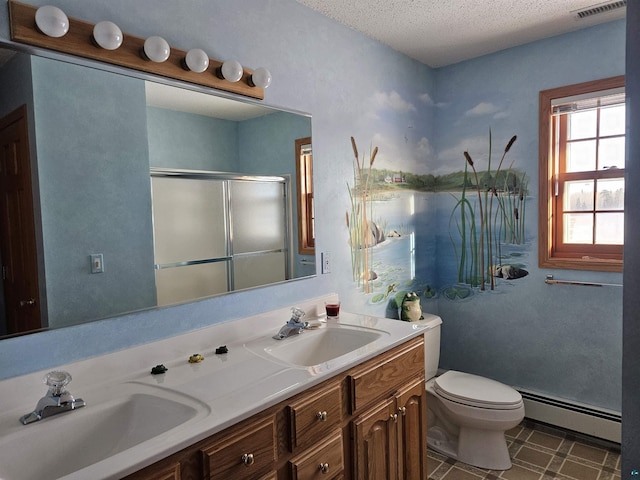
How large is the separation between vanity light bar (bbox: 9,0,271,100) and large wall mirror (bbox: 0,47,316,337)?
0.14 ft

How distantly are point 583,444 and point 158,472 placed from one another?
259cm

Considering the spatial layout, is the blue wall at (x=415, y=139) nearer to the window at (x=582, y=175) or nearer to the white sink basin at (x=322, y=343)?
the window at (x=582, y=175)

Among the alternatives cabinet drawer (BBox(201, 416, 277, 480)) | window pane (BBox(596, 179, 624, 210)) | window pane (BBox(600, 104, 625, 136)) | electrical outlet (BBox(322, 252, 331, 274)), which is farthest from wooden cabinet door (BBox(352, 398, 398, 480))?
window pane (BBox(600, 104, 625, 136))

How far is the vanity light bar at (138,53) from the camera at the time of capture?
4.12 feet

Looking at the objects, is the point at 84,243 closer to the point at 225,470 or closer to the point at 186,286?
the point at 186,286

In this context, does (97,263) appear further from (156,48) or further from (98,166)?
(156,48)

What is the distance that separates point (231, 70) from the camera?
68.7 inches

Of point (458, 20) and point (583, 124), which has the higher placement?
point (458, 20)

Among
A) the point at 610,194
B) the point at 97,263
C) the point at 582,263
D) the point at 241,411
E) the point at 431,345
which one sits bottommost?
the point at 431,345

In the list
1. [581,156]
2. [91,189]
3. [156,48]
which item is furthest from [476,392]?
[156,48]

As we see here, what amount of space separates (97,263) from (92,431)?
521 mm

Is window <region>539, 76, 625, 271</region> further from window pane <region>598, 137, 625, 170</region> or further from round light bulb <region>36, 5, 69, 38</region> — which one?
→ round light bulb <region>36, 5, 69, 38</region>

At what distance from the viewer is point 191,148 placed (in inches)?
67.4

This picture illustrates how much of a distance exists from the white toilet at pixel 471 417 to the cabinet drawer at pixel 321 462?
0.99 meters
